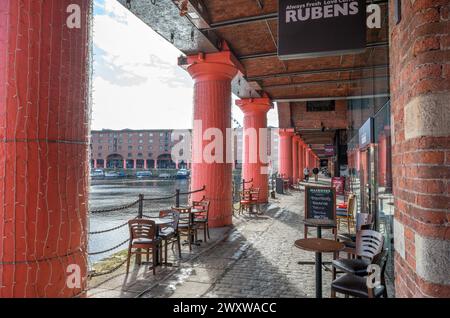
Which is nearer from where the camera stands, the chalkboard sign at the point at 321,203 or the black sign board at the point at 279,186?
the chalkboard sign at the point at 321,203

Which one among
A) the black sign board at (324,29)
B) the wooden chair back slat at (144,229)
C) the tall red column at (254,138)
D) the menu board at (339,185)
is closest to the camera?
the black sign board at (324,29)

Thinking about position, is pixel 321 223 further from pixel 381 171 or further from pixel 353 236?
pixel 381 171

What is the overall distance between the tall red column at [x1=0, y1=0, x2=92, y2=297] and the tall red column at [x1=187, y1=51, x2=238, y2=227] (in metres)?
5.27

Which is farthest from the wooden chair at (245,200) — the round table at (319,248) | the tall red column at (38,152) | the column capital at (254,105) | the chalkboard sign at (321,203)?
the tall red column at (38,152)

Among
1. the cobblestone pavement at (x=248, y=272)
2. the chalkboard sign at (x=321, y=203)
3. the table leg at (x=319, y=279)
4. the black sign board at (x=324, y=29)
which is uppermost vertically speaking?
the black sign board at (x=324, y=29)

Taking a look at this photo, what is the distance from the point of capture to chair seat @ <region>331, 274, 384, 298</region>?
2719 millimetres

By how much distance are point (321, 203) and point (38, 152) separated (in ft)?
15.6

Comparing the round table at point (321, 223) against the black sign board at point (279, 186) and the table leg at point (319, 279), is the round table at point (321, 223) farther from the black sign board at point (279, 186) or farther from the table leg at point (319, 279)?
the black sign board at point (279, 186)

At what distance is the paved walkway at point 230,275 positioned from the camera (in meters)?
4.02

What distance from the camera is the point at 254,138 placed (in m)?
12.9

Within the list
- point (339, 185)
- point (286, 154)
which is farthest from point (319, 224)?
point (286, 154)

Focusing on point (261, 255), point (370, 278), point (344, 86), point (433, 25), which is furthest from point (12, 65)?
point (344, 86)

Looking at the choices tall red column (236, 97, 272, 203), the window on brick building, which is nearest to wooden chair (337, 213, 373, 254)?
tall red column (236, 97, 272, 203)

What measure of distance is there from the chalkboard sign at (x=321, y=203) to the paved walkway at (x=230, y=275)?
740mm
